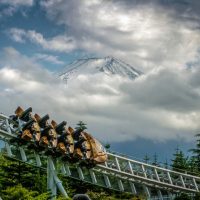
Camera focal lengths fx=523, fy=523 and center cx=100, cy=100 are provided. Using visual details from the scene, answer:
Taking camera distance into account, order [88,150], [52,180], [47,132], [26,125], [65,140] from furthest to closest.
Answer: [88,150] → [52,180] → [65,140] → [47,132] → [26,125]

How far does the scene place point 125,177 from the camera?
114ft

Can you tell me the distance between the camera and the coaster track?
1217 inches

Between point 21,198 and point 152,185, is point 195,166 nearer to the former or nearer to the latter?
point 152,185

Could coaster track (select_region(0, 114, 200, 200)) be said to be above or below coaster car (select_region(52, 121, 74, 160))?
below

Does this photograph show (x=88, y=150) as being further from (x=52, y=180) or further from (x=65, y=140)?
(x=52, y=180)

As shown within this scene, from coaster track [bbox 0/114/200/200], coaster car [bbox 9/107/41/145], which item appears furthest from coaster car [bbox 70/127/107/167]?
coaster car [bbox 9/107/41/145]

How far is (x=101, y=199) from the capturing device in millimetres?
39312

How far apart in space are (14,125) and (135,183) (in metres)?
11.1

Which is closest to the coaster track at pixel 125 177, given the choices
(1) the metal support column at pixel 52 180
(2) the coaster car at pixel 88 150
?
(1) the metal support column at pixel 52 180

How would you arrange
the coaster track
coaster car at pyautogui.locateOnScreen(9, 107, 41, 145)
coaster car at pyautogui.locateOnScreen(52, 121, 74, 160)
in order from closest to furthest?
coaster car at pyautogui.locateOnScreen(9, 107, 41, 145) → coaster car at pyautogui.locateOnScreen(52, 121, 74, 160) → the coaster track

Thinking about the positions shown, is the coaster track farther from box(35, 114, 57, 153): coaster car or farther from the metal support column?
box(35, 114, 57, 153): coaster car

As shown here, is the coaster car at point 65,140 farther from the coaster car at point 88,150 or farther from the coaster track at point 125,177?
the coaster track at point 125,177

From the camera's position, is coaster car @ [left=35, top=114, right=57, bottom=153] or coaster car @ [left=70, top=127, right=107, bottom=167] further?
coaster car @ [left=70, top=127, right=107, bottom=167]

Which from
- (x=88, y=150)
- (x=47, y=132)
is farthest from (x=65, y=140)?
(x=88, y=150)
